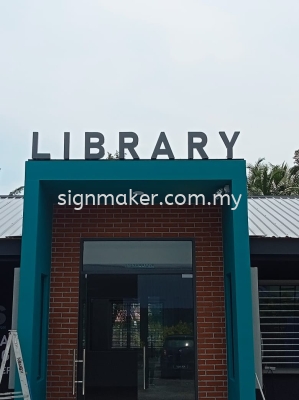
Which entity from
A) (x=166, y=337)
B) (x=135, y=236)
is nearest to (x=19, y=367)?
(x=166, y=337)

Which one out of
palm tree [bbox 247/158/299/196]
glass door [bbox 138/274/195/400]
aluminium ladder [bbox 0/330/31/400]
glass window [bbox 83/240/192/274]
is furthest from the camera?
palm tree [bbox 247/158/299/196]

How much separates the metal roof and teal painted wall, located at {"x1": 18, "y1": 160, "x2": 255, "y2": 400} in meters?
0.72

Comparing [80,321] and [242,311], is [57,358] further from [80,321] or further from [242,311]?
[242,311]

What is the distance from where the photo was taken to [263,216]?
11867mm

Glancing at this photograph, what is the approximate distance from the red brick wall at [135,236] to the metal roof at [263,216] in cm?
84

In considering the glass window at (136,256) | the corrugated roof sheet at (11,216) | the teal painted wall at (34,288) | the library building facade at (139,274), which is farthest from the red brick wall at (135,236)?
the corrugated roof sheet at (11,216)

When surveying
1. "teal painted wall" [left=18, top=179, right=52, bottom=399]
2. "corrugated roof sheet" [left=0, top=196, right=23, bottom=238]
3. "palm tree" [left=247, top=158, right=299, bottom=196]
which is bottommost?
"teal painted wall" [left=18, top=179, right=52, bottom=399]

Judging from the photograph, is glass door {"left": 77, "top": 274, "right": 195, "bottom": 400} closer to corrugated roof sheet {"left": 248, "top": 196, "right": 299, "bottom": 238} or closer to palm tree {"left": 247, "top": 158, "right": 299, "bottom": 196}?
corrugated roof sheet {"left": 248, "top": 196, "right": 299, "bottom": 238}

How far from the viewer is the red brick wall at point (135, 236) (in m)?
9.28

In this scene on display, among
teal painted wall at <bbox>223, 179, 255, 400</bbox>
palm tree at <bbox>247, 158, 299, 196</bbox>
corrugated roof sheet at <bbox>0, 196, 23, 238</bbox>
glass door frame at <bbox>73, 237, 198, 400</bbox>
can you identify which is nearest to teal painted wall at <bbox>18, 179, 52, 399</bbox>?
glass door frame at <bbox>73, 237, 198, 400</bbox>

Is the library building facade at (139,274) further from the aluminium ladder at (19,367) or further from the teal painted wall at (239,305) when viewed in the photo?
the aluminium ladder at (19,367)

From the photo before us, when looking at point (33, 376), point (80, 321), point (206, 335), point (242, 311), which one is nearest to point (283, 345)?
point (206, 335)

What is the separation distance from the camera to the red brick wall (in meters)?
9.28

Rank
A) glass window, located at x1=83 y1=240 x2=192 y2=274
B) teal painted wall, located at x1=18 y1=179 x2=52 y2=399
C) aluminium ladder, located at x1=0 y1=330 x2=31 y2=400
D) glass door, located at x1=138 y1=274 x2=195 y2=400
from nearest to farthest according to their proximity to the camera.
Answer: aluminium ladder, located at x1=0 y1=330 x2=31 y2=400 → teal painted wall, located at x1=18 y1=179 x2=52 y2=399 → glass door, located at x1=138 y1=274 x2=195 y2=400 → glass window, located at x1=83 y1=240 x2=192 y2=274
